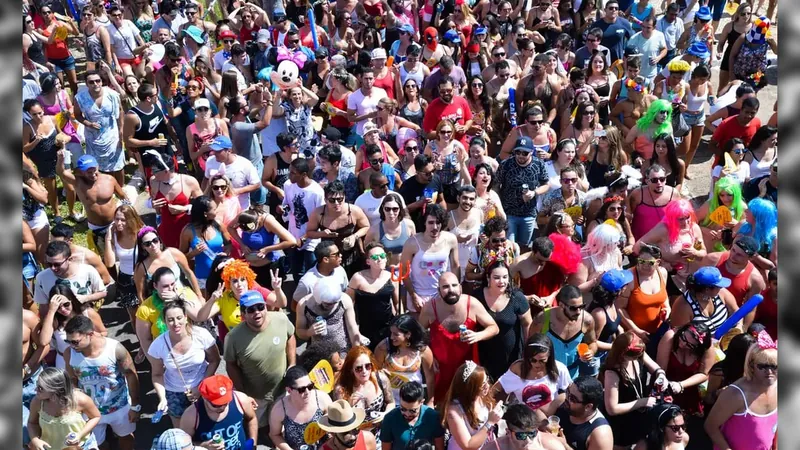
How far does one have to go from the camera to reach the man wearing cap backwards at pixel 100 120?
891cm

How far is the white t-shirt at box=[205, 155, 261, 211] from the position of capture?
7.63 m

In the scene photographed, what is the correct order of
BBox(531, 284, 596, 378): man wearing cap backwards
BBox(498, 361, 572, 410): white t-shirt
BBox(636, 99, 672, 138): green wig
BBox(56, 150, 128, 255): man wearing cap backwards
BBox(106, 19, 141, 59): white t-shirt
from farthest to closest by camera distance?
1. BBox(106, 19, 141, 59): white t-shirt
2. BBox(636, 99, 672, 138): green wig
3. BBox(56, 150, 128, 255): man wearing cap backwards
4. BBox(531, 284, 596, 378): man wearing cap backwards
5. BBox(498, 361, 572, 410): white t-shirt

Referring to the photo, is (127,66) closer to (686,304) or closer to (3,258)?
(686,304)

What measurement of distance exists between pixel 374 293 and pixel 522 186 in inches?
77.5

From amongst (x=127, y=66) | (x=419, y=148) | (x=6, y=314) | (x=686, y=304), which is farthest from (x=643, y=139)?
(x=6, y=314)

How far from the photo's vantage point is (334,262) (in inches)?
241

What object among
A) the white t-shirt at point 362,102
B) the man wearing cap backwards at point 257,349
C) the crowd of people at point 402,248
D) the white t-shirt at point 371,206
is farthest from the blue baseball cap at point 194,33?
the man wearing cap backwards at point 257,349

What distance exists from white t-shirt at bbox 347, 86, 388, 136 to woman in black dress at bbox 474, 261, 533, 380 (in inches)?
135

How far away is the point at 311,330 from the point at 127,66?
21.5ft

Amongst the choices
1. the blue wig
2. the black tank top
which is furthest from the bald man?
the black tank top

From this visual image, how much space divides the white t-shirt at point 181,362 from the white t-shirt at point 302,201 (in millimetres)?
1836

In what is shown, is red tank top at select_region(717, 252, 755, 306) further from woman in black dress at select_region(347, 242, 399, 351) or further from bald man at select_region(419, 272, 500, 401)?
woman in black dress at select_region(347, 242, 399, 351)

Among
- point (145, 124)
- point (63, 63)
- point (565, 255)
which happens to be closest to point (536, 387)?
point (565, 255)

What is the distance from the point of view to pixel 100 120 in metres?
8.99
